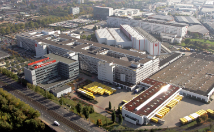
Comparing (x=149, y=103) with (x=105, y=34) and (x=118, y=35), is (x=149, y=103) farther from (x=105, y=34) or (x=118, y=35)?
(x=105, y=34)

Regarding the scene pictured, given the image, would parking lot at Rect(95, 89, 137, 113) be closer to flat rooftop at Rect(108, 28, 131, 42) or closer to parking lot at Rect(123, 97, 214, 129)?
parking lot at Rect(123, 97, 214, 129)

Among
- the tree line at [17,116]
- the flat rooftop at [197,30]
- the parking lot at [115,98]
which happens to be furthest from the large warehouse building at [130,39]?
the tree line at [17,116]

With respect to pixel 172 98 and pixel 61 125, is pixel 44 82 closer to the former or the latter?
pixel 61 125

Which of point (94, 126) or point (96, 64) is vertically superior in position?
point (96, 64)

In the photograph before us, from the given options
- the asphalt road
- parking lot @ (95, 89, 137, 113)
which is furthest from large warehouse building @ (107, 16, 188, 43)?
the asphalt road

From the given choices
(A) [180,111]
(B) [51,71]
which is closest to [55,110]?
(B) [51,71]

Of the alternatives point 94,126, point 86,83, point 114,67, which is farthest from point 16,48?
point 94,126

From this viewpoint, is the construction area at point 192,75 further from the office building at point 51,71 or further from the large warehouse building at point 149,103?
the office building at point 51,71
